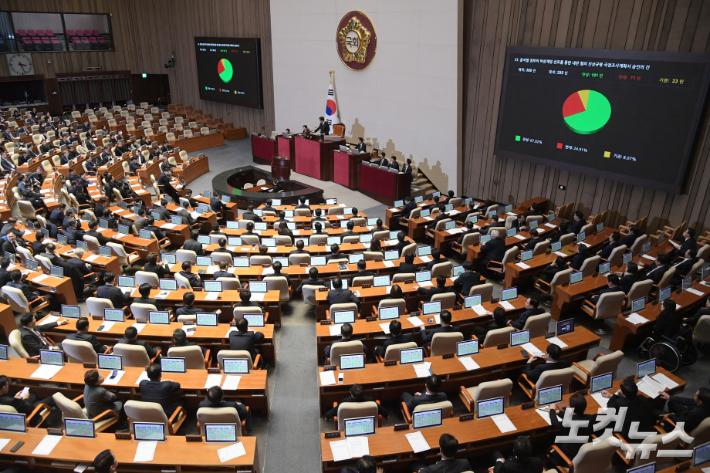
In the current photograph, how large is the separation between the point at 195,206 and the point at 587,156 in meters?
10.7

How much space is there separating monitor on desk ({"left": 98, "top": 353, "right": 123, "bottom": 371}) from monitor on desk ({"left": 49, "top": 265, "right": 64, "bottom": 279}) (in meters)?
3.40

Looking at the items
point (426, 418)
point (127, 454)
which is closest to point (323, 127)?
point (426, 418)

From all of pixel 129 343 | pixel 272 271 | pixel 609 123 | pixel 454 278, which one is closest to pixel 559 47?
pixel 609 123

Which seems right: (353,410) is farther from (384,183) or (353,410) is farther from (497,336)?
(384,183)

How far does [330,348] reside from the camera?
6.56 meters

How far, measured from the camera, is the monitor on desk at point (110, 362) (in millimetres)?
6164

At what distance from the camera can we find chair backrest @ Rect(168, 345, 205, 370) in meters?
6.21

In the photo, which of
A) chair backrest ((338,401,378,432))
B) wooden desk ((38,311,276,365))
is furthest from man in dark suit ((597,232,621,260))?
wooden desk ((38,311,276,365))

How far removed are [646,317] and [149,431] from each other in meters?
7.22

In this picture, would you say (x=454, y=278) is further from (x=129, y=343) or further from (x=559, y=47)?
(x=559, y=47)

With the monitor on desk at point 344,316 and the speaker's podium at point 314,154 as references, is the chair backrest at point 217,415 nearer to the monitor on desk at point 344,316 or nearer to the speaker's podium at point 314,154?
the monitor on desk at point 344,316

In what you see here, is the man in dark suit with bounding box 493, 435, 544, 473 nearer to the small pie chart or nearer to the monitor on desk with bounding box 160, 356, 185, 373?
the monitor on desk with bounding box 160, 356, 185, 373

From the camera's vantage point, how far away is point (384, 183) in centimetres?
1529

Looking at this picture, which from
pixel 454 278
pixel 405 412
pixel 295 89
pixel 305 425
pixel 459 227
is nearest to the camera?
pixel 405 412
